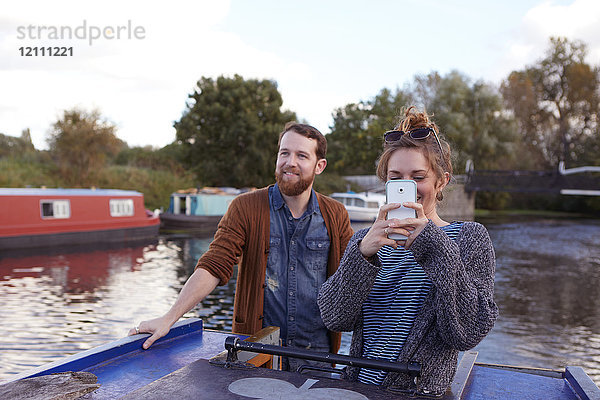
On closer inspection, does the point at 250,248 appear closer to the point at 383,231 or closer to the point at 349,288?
the point at 349,288

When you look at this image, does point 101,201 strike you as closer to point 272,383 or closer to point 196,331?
point 196,331

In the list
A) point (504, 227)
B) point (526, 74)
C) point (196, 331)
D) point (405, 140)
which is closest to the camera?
point (405, 140)

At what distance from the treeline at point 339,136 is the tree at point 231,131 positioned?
6cm

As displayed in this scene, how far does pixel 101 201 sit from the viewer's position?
1761 cm

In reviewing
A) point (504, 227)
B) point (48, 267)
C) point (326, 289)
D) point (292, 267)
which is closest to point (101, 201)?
point (48, 267)

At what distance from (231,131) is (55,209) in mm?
13143

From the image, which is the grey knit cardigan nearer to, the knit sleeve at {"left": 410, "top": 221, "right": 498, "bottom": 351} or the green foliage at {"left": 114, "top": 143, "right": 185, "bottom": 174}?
the knit sleeve at {"left": 410, "top": 221, "right": 498, "bottom": 351}

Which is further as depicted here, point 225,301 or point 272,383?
point 225,301

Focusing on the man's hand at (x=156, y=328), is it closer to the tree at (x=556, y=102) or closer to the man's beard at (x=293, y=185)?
the man's beard at (x=293, y=185)

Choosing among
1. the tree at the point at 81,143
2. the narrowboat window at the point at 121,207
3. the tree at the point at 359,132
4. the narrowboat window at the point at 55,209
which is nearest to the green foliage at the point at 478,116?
the tree at the point at 359,132

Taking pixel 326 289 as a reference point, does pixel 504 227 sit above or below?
below

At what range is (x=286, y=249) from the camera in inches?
120

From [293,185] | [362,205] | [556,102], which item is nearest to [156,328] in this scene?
[293,185]

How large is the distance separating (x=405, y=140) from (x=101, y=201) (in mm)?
17299
